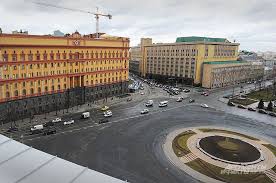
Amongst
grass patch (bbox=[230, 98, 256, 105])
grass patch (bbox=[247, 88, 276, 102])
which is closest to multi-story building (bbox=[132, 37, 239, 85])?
grass patch (bbox=[247, 88, 276, 102])

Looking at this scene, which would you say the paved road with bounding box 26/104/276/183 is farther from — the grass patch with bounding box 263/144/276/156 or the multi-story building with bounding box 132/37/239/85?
the multi-story building with bounding box 132/37/239/85

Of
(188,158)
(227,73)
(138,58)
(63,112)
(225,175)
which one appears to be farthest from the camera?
(138,58)

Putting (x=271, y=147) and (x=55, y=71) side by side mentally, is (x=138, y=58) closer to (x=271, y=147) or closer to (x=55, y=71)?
(x=55, y=71)

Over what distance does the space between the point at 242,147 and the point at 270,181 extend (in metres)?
14.5

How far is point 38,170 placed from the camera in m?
16.7

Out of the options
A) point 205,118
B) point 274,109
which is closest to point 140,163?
point 205,118

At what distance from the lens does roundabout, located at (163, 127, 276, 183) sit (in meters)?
44.0

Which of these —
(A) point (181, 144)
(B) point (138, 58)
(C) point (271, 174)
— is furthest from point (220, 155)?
(B) point (138, 58)

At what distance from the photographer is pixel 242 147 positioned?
185ft

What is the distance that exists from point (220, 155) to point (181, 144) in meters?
9.25

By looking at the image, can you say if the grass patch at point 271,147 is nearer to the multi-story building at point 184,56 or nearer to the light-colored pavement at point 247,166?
the light-colored pavement at point 247,166

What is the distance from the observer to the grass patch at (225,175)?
42.4 metres

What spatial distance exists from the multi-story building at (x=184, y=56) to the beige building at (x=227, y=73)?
19.8 feet

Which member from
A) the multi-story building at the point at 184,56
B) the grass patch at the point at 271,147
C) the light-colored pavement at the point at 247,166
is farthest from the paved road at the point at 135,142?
the multi-story building at the point at 184,56
